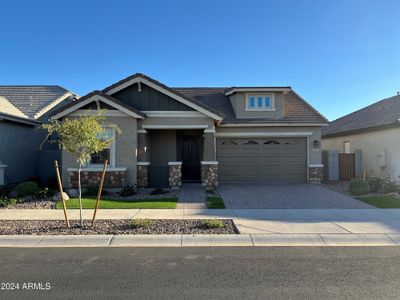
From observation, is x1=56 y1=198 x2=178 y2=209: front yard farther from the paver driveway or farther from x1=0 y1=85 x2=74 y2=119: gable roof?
x1=0 y1=85 x2=74 y2=119: gable roof

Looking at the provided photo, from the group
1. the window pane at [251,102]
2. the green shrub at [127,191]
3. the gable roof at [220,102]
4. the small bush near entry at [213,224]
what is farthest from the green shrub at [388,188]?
the green shrub at [127,191]

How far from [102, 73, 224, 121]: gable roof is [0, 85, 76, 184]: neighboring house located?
15.9ft

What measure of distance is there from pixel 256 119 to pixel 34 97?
44.7 feet

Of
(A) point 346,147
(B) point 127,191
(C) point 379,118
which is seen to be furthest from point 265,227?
(A) point 346,147

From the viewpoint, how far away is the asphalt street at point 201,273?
15.1 feet

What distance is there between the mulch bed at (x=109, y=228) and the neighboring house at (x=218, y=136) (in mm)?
5380

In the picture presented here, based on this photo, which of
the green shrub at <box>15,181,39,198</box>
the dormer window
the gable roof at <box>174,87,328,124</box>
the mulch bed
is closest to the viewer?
the mulch bed

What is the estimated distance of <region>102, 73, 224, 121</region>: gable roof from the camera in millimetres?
14586

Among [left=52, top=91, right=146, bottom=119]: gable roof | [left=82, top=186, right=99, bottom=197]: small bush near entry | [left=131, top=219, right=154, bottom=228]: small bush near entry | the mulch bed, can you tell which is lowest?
the mulch bed

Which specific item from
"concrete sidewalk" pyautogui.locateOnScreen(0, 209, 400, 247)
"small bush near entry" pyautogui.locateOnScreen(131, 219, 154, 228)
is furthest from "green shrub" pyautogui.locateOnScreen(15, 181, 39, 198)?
"small bush near entry" pyautogui.locateOnScreen(131, 219, 154, 228)

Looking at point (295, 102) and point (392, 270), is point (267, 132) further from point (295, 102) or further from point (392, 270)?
point (392, 270)

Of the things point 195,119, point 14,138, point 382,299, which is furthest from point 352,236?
point 14,138

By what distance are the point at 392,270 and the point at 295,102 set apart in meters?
14.2

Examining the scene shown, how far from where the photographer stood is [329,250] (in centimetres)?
664
